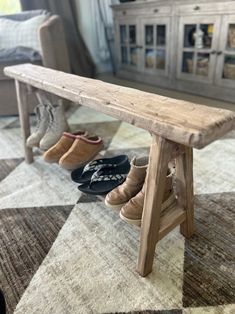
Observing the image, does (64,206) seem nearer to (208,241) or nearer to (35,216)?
(35,216)

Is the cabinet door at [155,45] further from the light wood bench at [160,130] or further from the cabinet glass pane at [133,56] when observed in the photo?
the light wood bench at [160,130]

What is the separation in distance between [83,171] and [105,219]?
0.76 ft

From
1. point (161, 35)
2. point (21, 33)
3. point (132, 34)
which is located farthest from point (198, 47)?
point (21, 33)

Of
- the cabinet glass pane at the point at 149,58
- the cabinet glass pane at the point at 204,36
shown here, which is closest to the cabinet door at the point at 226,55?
the cabinet glass pane at the point at 204,36

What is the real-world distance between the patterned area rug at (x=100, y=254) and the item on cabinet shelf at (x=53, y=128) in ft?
0.51

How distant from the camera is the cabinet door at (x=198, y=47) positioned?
189 centimetres

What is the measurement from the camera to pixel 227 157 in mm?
1317

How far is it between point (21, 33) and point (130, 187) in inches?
65.6

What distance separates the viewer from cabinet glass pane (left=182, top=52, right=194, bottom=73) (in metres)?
2.10

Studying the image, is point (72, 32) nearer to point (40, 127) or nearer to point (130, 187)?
point (40, 127)

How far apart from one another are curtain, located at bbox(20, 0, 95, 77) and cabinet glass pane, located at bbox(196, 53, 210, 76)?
4.05 ft

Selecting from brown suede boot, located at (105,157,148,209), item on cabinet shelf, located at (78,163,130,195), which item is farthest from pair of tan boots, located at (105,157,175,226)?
item on cabinet shelf, located at (78,163,130,195)

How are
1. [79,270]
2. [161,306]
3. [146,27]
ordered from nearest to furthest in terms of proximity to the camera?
[161,306] < [79,270] < [146,27]

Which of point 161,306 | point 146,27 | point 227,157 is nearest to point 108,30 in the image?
point 146,27
